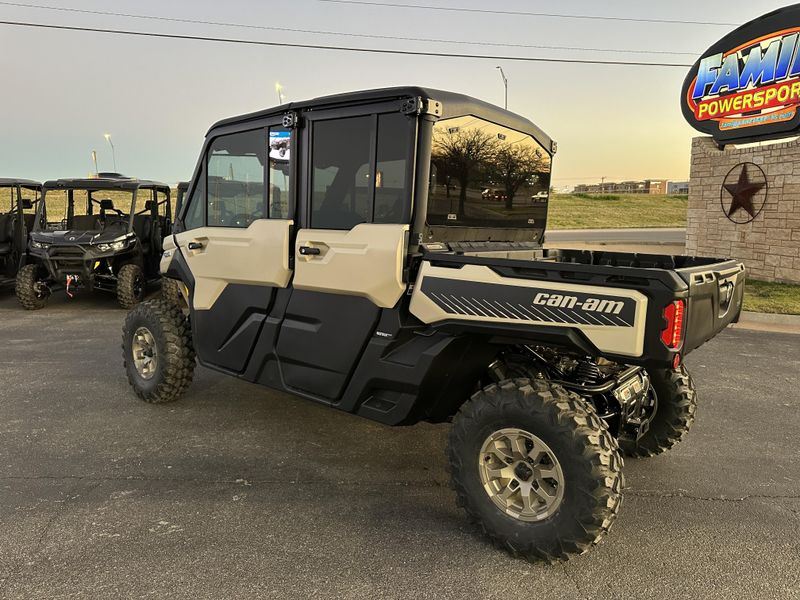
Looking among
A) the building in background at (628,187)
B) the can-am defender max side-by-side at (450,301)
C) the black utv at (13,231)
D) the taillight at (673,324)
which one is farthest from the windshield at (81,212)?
the building in background at (628,187)

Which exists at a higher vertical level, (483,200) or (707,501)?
(483,200)

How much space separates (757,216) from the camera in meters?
12.6

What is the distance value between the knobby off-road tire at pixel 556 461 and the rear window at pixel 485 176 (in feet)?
3.96

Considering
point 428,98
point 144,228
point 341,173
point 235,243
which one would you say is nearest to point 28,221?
point 144,228

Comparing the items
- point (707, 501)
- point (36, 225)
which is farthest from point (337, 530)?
point (36, 225)

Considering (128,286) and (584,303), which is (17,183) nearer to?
(128,286)

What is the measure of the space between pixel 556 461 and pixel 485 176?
1.99 meters

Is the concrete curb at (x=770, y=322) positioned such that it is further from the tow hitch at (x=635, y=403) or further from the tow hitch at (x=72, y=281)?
the tow hitch at (x=72, y=281)

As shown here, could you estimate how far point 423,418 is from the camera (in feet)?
11.9

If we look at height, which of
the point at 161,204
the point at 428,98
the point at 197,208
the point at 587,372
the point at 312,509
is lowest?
the point at 312,509

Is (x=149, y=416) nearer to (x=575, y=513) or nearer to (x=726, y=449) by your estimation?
(x=575, y=513)

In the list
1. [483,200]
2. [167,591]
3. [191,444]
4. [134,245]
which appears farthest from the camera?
[134,245]

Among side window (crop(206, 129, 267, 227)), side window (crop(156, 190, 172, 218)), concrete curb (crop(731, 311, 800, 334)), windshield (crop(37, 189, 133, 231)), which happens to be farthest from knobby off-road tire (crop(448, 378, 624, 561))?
→ side window (crop(156, 190, 172, 218))

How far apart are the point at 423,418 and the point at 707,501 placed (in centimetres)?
175
